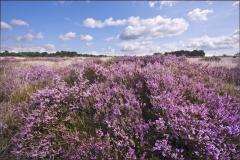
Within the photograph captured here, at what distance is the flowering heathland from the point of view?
3.86 m

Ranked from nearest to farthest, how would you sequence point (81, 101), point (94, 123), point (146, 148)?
point (146, 148), point (94, 123), point (81, 101)

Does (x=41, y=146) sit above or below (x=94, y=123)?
below

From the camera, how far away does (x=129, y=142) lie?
13.5 feet

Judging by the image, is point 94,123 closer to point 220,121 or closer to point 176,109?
point 176,109

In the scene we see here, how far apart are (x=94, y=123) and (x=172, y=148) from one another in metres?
1.19

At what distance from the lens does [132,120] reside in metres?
4.35

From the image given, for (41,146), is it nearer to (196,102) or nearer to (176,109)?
(176,109)

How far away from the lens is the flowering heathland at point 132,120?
3859 millimetres

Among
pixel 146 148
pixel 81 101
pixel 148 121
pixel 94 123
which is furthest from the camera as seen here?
pixel 81 101

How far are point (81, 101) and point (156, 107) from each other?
1.24m

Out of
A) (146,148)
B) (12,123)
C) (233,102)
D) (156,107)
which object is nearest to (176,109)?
(156,107)

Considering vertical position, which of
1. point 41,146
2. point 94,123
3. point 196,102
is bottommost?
point 41,146

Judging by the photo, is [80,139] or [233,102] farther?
[233,102]

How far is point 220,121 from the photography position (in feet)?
13.3
